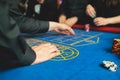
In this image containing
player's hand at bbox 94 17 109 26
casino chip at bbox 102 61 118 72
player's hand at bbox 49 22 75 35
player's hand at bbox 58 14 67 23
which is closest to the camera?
casino chip at bbox 102 61 118 72

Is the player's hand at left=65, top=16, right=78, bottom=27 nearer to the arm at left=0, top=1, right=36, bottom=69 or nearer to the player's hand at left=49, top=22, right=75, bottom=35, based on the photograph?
the player's hand at left=49, top=22, right=75, bottom=35

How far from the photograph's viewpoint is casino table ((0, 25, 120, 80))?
3.55 ft

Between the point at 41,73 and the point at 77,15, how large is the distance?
167 cm

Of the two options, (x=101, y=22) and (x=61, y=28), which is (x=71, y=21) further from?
(x=61, y=28)

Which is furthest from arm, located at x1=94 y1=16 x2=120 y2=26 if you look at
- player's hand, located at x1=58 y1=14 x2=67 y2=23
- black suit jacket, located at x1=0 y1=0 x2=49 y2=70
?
black suit jacket, located at x1=0 y1=0 x2=49 y2=70

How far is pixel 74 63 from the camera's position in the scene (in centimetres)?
126

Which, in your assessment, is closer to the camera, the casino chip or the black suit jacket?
the black suit jacket

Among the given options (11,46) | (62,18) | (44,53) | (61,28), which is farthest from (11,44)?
(62,18)

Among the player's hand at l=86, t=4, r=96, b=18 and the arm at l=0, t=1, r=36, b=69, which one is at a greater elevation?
the arm at l=0, t=1, r=36, b=69

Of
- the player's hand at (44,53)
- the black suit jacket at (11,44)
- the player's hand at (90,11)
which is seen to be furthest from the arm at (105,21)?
the black suit jacket at (11,44)

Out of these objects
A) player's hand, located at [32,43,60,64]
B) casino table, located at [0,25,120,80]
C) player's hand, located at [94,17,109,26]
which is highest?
player's hand, located at [32,43,60,64]

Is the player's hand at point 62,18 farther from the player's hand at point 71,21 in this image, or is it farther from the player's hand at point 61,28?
the player's hand at point 61,28

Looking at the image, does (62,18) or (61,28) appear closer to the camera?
(61,28)

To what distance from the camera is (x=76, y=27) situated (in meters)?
2.40
